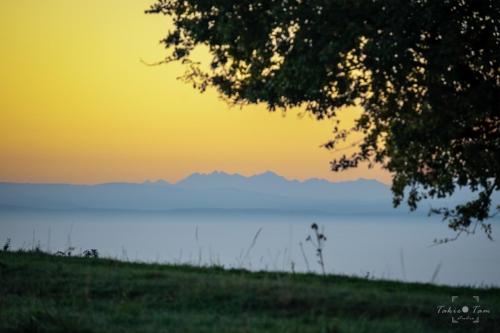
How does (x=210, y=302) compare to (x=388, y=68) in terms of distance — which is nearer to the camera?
(x=210, y=302)

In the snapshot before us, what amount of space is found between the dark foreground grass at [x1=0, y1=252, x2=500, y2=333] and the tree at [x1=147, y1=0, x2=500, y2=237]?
414 centimetres

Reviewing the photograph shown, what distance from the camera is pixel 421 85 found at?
21.3 m

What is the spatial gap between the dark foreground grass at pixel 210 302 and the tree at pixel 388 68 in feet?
13.6

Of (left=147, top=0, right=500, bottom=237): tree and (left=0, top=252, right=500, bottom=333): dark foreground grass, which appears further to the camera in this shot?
(left=147, top=0, right=500, bottom=237): tree

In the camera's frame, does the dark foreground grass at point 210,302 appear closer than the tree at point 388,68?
Yes

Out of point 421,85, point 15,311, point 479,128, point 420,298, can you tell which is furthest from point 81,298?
point 479,128

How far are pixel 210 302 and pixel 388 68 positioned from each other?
8.27m

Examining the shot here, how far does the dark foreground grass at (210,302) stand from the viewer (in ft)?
46.5

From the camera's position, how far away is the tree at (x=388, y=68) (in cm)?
1931

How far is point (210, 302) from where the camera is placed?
16688 mm

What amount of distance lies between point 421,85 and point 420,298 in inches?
262

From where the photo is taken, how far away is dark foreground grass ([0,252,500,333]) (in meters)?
14.2

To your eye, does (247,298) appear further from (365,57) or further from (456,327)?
Result: (365,57)

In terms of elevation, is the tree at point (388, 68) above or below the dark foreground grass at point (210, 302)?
above
